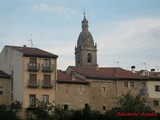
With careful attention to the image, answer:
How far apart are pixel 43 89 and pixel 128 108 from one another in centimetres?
1243

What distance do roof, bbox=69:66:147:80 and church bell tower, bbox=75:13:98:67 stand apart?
37202 millimetres

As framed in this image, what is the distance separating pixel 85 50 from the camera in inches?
4619

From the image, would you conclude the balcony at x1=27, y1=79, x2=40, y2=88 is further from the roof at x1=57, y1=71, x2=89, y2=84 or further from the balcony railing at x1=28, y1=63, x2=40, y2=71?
the roof at x1=57, y1=71, x2=89, y2=84

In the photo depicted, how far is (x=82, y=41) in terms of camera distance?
11869 centimetres

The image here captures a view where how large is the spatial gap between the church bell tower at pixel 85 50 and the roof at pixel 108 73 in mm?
37202

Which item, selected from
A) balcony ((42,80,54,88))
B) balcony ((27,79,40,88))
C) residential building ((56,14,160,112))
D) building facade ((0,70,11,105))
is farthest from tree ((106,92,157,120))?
building facade ((0,70,11,105))

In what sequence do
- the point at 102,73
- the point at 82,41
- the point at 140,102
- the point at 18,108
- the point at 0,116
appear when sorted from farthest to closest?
the point at 82,41 < the point at 102,73 < the point at 140,102 < the point at 18,108 < the point at 0,116

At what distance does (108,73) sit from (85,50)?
4213 centimetres

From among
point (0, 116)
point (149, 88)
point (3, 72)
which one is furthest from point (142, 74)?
point (0, 116)

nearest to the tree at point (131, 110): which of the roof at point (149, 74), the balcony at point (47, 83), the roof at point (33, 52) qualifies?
the roof at point (149, 74)

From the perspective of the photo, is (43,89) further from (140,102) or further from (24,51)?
(140,102)

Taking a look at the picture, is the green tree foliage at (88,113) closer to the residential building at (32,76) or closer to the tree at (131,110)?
the tree at (131,110)

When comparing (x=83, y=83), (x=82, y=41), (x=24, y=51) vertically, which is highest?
(x=82, y=41)

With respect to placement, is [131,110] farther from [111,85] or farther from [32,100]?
[32,100]
